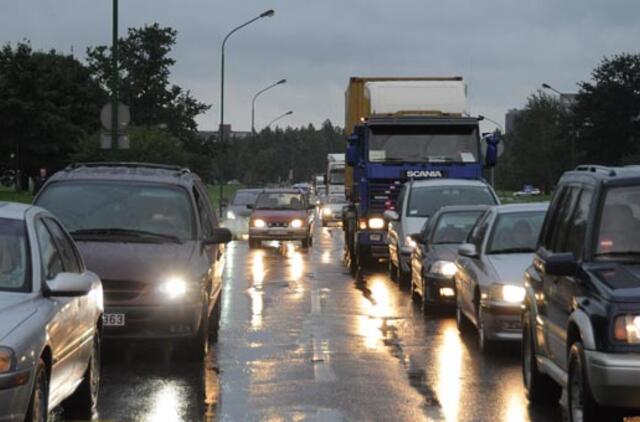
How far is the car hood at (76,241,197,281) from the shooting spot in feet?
39.2

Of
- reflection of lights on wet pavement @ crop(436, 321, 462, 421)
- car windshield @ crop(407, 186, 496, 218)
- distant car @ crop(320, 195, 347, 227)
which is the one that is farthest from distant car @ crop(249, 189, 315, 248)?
reflection of lights on wet pavement @ crop(436, 321, 462, 421)

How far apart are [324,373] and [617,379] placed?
4749 mm

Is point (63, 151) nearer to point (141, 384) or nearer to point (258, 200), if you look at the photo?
point (258, 200)

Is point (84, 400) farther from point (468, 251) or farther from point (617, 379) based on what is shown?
point (468, 251)

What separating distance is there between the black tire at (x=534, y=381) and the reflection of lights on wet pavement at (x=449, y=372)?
1.89 feet

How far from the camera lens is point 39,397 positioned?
7301 mm

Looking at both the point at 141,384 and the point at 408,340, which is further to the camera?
the point at 408,340

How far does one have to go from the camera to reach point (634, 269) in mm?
7598

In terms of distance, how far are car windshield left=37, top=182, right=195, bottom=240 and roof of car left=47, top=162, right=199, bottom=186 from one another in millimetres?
108

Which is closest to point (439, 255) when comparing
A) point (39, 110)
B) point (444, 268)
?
point (444, 268)

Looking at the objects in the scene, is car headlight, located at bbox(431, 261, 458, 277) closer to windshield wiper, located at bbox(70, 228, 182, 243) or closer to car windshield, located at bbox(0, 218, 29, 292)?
windshield wiper, located at bbox(70, 228, 182, 243)

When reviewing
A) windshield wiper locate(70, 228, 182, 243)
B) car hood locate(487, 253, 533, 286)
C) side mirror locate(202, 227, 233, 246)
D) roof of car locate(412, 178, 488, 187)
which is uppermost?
roof of car locate(412, 178, 488, 187)

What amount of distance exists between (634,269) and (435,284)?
9242mm

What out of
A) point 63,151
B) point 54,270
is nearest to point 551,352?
point 54,270
